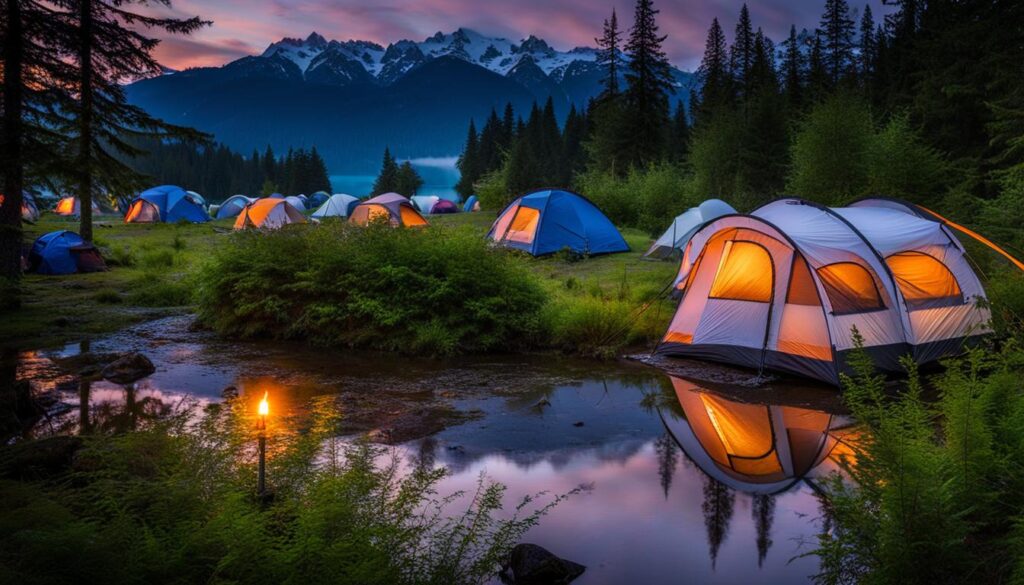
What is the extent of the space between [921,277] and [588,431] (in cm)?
588

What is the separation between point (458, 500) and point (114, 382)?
20.7ft

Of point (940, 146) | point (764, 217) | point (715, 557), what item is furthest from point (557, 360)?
point (940, 146)

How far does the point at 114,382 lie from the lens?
9.88m

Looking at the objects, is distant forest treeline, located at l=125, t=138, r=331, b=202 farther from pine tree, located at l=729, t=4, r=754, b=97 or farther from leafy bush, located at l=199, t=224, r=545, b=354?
leafy bush, located at l=199, t=224, r=545, b=354

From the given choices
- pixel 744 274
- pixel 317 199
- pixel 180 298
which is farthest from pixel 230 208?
pixel 744 274

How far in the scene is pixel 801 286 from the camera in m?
9.88

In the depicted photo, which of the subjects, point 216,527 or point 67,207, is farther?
point 67,207

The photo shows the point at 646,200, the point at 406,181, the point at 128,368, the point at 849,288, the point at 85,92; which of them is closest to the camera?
the point at 849,288

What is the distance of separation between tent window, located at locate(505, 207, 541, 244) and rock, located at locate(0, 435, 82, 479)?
1638 centimetres

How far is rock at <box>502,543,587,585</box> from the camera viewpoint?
4836mm

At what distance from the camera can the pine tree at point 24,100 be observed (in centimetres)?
1280

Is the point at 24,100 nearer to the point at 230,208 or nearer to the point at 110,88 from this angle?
the point at 110,88

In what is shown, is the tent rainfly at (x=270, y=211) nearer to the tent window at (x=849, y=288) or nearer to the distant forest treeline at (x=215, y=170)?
the tent window at (x=849, y=288)

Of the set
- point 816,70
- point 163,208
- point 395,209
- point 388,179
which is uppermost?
point 816,70
